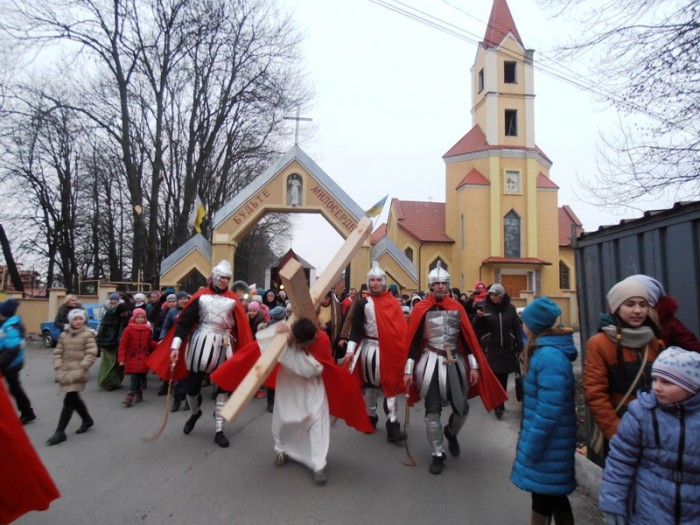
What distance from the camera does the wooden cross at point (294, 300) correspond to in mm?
3414

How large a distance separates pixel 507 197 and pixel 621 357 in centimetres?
2867

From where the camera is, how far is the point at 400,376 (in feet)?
18.4

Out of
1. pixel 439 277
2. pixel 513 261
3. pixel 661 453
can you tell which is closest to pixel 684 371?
pixel 661 453

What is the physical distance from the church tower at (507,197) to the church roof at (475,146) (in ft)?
0.23

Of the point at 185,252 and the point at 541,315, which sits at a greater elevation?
the point at 185,252

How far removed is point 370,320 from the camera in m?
5.88

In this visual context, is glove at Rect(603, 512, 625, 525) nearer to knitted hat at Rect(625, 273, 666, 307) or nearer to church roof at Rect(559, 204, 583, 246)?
knitted hat at Rect(625, 273, 666, 307)

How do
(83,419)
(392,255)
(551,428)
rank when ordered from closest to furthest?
(551,428) → (83,419) → (392,255)

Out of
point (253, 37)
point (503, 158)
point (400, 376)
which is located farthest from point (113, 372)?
Result: point (503, 158)

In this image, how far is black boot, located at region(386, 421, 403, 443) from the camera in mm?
5641

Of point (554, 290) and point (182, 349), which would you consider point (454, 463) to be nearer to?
point (182, 349)

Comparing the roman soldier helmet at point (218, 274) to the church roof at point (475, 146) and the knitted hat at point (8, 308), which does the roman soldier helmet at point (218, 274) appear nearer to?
the knitted hat at point (8, 308)

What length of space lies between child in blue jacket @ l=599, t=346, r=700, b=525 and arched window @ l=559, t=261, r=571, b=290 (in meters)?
33.2

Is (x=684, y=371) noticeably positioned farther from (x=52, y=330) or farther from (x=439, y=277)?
(x=52, y=330)
